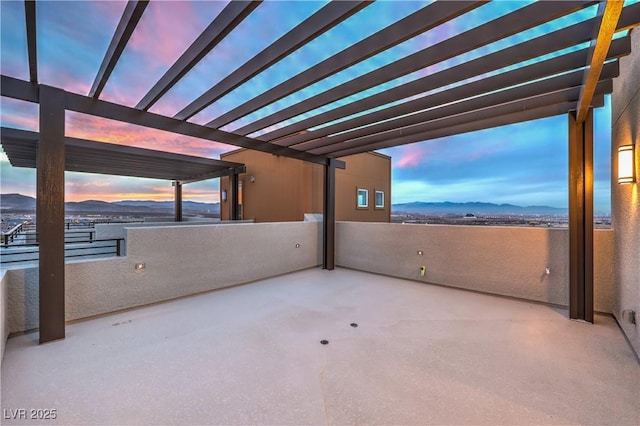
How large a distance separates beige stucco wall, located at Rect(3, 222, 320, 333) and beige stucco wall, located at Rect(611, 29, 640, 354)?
17.8ft

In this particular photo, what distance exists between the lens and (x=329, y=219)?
6695 mm

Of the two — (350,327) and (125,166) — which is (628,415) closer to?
(350,327)

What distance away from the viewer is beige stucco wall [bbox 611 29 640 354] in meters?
2.69

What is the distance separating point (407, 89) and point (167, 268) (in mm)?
4473

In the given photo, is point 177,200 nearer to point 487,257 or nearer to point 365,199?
point 365,199

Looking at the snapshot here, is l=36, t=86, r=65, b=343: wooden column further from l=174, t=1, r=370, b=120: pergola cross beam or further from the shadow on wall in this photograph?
l=174, t=1, r=370, b=120: pergola cross beam

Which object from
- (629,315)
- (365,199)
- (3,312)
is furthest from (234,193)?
(629,315)

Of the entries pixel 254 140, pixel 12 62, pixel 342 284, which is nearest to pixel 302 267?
pixel 342 284

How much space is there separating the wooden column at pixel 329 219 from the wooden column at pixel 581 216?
4329mm

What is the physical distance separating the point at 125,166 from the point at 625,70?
10.5 metres

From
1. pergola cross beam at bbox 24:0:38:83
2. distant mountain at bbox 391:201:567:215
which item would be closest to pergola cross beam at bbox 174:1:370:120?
pergola cross beam at bbox 24:0:38:83

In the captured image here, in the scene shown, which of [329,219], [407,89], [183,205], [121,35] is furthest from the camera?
[183,205]

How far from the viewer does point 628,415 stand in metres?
1.84

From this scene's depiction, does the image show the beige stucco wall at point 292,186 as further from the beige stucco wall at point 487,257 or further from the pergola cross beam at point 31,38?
the pergola cross beam at point 31,38
